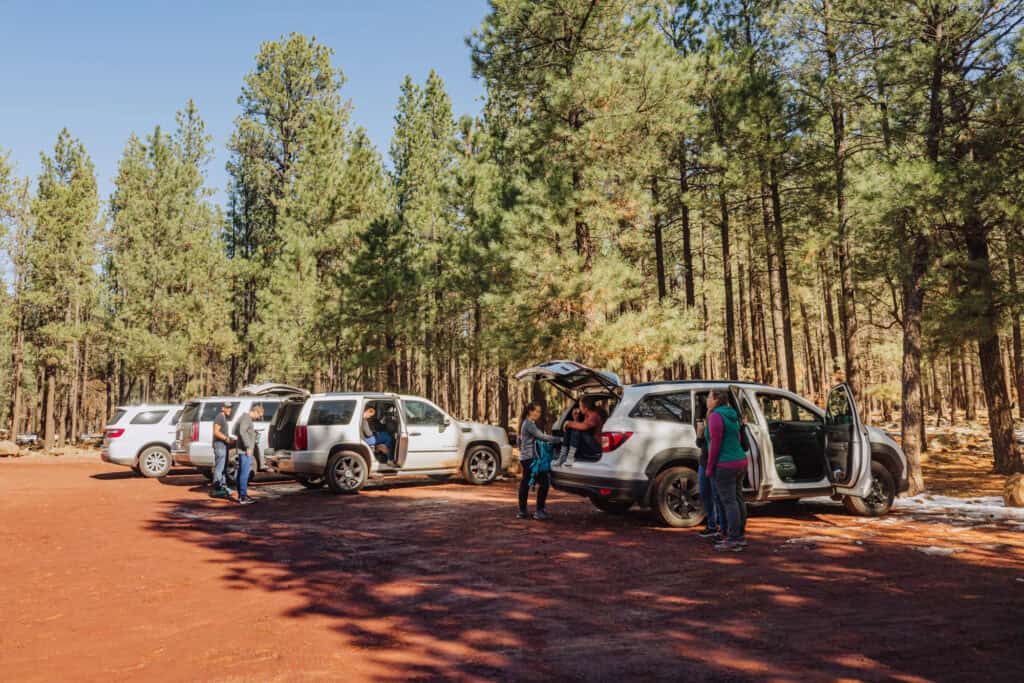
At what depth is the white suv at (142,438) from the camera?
671 inches

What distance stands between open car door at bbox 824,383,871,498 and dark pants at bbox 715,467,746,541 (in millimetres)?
1901

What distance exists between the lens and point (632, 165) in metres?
17.9

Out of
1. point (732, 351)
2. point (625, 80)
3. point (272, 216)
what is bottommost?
point (732, 351)

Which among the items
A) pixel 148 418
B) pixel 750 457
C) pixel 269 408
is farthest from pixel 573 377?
pixel 148 418

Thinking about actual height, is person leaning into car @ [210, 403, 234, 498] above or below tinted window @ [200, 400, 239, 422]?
below

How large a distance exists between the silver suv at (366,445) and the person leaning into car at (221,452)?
3.19 ft

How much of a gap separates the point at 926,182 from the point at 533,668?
39.2 feet

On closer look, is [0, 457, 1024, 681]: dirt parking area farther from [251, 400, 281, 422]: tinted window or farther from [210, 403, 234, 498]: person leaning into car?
[251, 400, 281, 422]: tinted window

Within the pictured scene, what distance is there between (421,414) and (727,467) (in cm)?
838

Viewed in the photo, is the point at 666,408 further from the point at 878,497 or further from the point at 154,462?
the point at 154,462

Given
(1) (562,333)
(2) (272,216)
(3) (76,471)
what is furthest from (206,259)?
(1) (562,333)

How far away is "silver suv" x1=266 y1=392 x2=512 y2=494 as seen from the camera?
13039 millimetres

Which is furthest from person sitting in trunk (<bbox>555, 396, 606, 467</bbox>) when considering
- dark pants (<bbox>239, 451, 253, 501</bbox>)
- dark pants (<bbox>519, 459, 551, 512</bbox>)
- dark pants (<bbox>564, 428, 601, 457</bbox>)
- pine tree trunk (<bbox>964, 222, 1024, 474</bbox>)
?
pine tree trunk (<bbox>964, 222, 1024, 474</bbox>)

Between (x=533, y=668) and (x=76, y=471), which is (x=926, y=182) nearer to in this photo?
(x=533, y=668)
